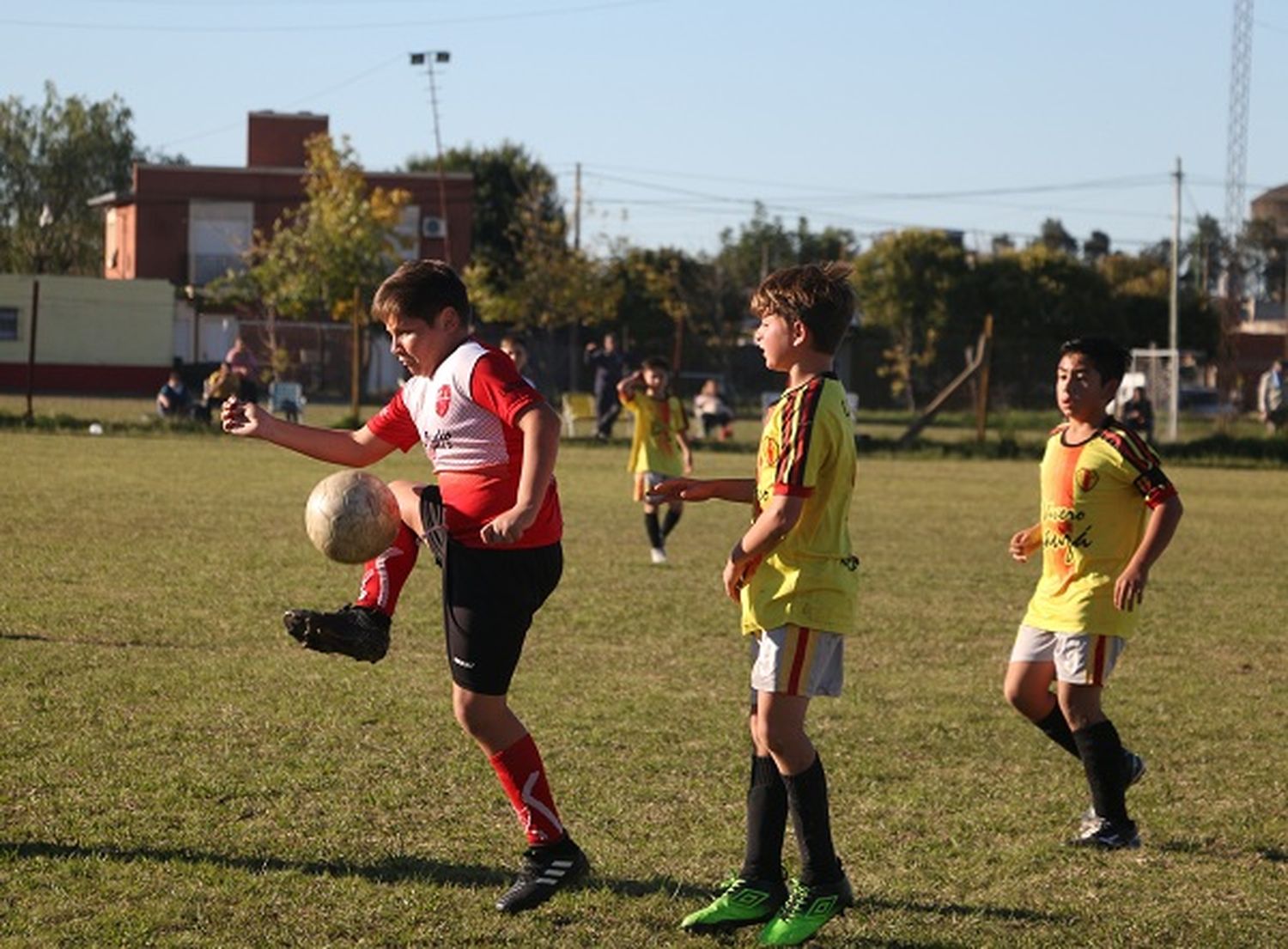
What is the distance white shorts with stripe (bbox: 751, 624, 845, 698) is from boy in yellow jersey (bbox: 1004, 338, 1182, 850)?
1735 mm

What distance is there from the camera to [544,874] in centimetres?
575

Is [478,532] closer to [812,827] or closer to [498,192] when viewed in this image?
[812,827]

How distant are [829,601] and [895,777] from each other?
257 cm

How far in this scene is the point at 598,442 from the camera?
34500 millimetres

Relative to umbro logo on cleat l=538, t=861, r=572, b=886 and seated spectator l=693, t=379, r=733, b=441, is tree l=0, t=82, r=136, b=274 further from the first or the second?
umbro logo on cleat l=538, t=861, r=572, b=886

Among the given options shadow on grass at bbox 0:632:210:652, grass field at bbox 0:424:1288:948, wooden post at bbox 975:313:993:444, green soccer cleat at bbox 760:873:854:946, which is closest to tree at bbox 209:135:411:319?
wooden post at bbox 975:313:993:444

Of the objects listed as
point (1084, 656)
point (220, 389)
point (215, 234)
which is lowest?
point (1084, 656)

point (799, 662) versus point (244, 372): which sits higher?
point (244, 372)

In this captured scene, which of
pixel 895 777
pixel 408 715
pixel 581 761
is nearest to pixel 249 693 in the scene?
pixel 408 715

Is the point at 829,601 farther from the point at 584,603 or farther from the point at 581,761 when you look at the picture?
the point at 584,603

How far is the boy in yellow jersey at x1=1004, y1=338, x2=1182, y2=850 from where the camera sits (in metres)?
6.92

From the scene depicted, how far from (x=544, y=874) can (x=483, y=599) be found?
82cm

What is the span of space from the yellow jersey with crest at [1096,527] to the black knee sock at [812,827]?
1.79 m

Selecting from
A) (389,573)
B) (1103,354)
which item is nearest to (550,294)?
(1103,354)
